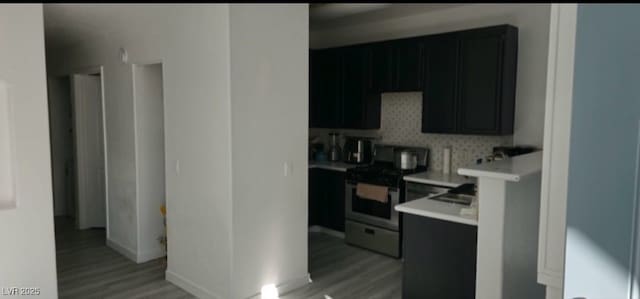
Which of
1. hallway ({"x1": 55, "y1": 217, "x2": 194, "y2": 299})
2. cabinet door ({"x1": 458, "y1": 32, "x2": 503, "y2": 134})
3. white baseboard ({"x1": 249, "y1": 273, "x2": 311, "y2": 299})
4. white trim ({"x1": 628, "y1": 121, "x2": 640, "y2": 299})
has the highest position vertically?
cabinet door ({"x1": 458, "y1": 32, "x2": 503, "y2": 134})

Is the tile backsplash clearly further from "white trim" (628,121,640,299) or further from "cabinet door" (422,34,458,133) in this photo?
"white trim" (628,121,640,299)

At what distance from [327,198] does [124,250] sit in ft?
7.90

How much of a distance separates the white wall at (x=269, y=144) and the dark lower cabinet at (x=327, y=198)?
4.87 feet

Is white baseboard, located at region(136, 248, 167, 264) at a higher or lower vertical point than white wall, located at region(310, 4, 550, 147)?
lower

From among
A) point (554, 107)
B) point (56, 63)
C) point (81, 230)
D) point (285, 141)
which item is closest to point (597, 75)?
point (554, 107)

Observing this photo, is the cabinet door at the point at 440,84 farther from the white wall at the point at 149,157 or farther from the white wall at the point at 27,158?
the white wall at the point at 27,158

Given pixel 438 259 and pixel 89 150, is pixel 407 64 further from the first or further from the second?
pixel 89 150

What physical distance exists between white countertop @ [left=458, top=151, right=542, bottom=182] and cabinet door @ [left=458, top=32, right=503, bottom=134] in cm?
121

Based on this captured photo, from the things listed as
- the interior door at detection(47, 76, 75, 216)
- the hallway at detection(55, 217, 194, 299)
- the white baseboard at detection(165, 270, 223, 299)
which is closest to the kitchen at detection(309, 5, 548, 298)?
the white baseboard at detection(165, 270, 223, 299)

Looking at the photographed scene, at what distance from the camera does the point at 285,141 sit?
145 inches

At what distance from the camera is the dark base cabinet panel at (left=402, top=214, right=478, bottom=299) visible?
2750mm

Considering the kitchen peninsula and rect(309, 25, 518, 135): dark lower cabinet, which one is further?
rect(309, 25, 518, 135): dark lower cabinet

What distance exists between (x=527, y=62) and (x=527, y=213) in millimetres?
2045

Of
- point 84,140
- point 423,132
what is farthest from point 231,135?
point 84,140
